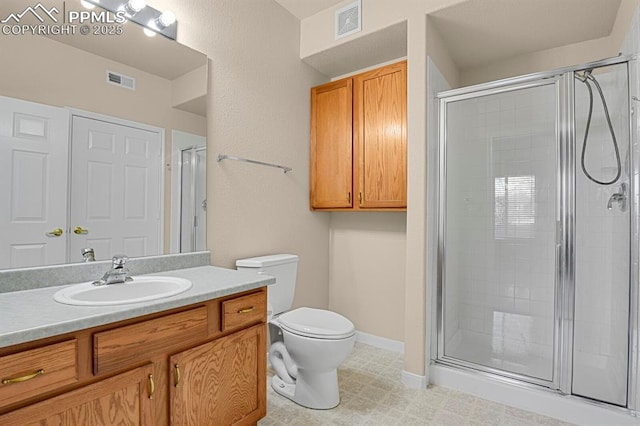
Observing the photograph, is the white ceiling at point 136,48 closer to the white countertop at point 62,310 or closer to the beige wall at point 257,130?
the beige wall at point 257,130

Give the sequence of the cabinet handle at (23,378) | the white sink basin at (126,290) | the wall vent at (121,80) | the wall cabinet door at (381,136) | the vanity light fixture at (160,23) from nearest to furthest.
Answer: the cabinet handle at (23,378)
the white sink basin at (126,290)
the wall vent at (121,80)
the vanity light fixture at (160,23)
the wall cabinet door at (381,136)

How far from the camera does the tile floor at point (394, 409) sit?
5.90 ft

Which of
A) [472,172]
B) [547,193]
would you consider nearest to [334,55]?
[472,172]

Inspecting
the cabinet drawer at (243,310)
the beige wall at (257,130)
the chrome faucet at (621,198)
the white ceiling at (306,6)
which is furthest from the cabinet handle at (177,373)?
the white ceiling at (306,6)

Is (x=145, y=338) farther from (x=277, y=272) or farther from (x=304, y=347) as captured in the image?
(x=277, y=272)

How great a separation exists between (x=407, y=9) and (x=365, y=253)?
1.86m

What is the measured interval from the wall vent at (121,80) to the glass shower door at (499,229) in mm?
1916

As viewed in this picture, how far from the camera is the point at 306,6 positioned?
259 cm

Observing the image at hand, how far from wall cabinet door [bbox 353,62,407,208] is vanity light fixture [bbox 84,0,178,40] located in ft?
4.50

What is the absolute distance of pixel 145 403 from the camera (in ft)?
3.89

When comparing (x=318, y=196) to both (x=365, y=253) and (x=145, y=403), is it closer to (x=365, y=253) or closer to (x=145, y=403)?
(x=365, y=253)

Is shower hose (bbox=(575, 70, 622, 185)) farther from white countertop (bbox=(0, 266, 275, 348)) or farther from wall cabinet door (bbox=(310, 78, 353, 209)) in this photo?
white countertop (bbox=(0, 266, 275, 348))

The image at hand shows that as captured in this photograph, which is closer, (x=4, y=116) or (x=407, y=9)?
(x=4, y=116)

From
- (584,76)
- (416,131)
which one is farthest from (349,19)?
(584,76)
